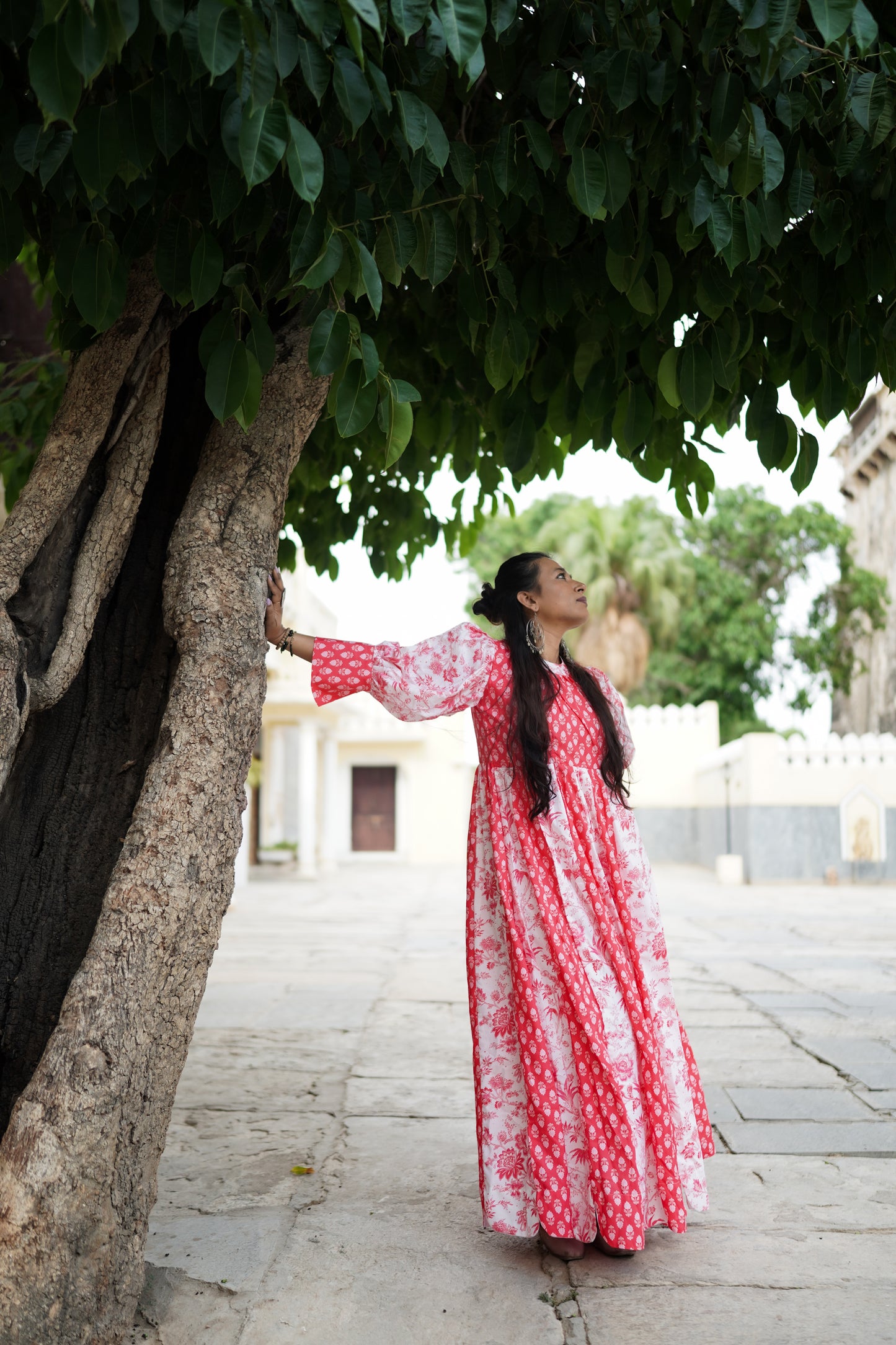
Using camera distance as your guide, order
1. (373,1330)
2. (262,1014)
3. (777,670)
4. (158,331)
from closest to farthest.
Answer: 1. (373,1330)
2. (158,331)
3. (262,1014)
4. (777,670)

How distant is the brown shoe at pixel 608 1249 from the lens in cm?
283

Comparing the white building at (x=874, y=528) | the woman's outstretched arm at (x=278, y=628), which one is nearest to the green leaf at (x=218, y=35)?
the woman's outstretched arm at (x=278, y=628)

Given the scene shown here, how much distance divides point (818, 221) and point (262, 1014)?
195 inches

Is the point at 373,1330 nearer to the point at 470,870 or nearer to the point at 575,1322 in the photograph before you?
the point at 575,1322

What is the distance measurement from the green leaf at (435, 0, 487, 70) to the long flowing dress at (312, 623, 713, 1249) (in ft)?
4.75

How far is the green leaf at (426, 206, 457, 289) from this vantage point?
2291mm

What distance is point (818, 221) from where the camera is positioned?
8.45 feet

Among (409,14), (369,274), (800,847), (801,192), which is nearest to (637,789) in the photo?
(800,847)

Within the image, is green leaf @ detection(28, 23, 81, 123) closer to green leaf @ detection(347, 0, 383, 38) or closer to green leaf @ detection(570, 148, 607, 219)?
green leaf @ detection(347, 0, 383, 38)

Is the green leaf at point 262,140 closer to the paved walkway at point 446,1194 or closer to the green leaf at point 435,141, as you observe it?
the green leaf at point 435,141

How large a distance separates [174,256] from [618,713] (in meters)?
1.68

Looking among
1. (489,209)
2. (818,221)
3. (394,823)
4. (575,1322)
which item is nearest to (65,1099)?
(575,1322)

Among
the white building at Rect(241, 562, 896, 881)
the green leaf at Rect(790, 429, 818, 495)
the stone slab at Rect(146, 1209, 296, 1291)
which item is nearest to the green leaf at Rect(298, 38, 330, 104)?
the green leaf at Rect(790, 429, 818, 495)

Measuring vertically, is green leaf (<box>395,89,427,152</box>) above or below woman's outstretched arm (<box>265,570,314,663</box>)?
above
